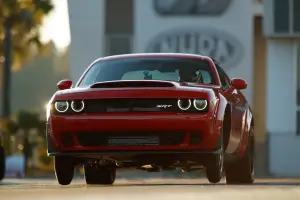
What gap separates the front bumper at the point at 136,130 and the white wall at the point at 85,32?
73.1ft

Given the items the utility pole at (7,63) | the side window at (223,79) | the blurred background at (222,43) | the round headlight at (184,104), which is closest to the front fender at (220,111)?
the round headlight at (184,104)

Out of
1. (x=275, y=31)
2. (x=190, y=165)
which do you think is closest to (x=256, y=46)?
(x=275, y=31)

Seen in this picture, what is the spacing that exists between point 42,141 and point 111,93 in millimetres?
29490

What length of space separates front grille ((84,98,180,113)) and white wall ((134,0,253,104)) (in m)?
22.0

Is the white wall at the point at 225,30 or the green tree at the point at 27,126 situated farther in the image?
the green tree at the point at 27,126

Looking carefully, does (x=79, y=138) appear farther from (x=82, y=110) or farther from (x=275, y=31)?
(x=275, y=31)

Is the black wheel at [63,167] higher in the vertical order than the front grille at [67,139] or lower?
lower

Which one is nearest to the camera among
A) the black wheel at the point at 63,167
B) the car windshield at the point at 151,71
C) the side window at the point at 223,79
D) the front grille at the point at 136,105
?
the front grille at the point at 136,105

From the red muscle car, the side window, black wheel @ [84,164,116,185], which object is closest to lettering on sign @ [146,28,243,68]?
the side window

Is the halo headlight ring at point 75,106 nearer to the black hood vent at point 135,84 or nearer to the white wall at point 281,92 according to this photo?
the black hood vent at point 135,84

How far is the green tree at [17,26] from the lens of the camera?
50938 millimetres

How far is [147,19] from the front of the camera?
36938 millimetres

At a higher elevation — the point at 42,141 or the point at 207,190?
the point at 207,190

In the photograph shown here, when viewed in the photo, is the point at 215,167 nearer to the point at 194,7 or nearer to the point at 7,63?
the point at 194,7
